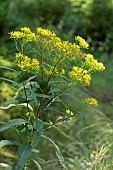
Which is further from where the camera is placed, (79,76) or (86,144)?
(86,144)

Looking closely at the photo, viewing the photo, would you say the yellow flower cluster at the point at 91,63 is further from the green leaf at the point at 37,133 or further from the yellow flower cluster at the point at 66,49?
the green leaf at the point at 37,133

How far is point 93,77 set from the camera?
543cm

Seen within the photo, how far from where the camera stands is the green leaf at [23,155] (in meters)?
1.84

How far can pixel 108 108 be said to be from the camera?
462 centimetres

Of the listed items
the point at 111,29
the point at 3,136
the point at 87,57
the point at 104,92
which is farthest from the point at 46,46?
the point at 111,29

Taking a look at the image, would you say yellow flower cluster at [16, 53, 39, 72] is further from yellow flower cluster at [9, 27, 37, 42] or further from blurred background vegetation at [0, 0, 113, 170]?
blurred background vegetation at [0, 0, 113, 170]

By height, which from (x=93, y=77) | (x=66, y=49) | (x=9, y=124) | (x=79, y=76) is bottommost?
(x=9, y=124)

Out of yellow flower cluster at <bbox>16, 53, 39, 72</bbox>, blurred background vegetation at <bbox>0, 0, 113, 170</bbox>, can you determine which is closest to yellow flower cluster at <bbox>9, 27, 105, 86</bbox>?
yellow flower cluster at <bbox>16, 53, 39, 72</bbox>

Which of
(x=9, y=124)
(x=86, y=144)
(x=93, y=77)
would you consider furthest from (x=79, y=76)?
(x=93, y=77)

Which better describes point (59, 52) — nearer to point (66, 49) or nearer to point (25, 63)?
point (66, 49)

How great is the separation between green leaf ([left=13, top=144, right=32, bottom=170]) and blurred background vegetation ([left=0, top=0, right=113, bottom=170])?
0.27 metres

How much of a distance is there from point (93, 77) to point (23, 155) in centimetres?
366

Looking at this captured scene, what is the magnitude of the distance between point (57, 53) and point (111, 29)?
215 inches

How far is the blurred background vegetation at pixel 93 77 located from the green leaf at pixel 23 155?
27 cm
